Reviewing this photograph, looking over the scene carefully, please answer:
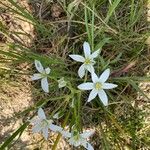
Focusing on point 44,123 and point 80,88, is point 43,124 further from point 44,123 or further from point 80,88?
point 80,88

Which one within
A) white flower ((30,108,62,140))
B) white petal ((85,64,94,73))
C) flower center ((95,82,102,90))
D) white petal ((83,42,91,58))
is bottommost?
white flower ((30,108,62,140))

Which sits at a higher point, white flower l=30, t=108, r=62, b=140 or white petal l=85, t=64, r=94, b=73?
white petal l=85, t=64, r=94, b=73

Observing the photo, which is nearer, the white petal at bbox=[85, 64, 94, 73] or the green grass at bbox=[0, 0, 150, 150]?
the white petal at bbox=[85, 64, 94, 73]

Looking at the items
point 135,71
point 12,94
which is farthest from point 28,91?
point 135,71

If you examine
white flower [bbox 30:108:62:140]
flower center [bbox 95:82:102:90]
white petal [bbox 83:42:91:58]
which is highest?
white petal [bbox 83:42:91:58]

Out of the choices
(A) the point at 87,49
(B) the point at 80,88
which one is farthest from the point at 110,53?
(B) the point at 80,88

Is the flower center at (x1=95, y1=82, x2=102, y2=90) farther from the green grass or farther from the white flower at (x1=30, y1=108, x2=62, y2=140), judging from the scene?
the green grass

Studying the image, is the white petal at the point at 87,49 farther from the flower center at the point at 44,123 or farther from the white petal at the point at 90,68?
the flower center at the point at 44,123

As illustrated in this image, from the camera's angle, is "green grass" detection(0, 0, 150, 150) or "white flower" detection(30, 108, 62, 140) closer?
"white flower" detection(30, 108, 62, 140)

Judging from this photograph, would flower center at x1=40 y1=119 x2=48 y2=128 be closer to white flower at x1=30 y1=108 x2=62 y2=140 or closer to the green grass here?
white flower at x1=30 y1=108 x2=62 y2=140

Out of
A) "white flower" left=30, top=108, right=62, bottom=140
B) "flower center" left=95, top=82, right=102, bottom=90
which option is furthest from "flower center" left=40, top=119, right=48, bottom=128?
"flower center" left=95, top=82, right=102, bottom=90

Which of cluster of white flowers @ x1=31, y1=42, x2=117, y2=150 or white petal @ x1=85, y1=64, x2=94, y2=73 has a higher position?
white petal @ x1=85, y1=64, x2=94, y2=73
